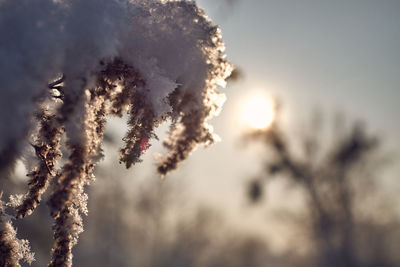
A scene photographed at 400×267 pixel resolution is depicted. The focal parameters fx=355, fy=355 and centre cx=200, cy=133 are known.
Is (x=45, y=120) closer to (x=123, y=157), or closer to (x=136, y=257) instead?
(x=123, y=157)

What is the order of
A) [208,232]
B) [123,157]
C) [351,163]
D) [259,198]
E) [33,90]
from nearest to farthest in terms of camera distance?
1. [33,90]
2. [123,157]
3. [259,198]
4. [351,163]
5. [208,232]

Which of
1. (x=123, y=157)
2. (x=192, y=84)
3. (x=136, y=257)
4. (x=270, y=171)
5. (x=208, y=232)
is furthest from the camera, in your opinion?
(x=136, y=257)

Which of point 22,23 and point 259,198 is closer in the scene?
point 22,23

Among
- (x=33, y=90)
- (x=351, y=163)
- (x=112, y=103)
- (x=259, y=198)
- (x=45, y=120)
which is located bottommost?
(x=33, y=90)

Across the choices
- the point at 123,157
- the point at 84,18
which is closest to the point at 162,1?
the point at 84,18

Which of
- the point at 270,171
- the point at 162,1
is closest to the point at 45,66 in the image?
the point at 162,1

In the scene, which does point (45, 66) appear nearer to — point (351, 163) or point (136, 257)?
point (351, 163)

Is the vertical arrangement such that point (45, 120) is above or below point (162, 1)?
below
